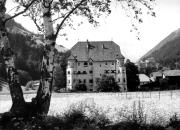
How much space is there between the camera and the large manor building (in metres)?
103

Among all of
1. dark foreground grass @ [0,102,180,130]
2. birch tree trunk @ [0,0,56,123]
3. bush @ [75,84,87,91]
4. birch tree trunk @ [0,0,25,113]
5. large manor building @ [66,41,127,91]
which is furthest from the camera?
large manor building @ [66,41,127,91]

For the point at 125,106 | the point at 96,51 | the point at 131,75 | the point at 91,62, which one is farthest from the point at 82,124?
the point at 96,51

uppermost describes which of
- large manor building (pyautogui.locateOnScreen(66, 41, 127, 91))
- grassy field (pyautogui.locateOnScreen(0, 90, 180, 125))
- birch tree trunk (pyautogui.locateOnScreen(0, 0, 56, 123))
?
large manor building (pyautogui.locateOnScreen(66, 41, 127, 91))

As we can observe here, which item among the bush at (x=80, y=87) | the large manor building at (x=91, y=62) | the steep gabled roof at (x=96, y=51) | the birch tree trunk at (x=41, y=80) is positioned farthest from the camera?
the steep gabled roof at (x=96, y=51)

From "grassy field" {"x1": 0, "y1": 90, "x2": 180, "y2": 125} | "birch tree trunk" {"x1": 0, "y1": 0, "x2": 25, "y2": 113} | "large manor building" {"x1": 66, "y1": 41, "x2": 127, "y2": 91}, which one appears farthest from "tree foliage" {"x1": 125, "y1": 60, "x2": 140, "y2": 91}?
"birch tree trunk" {"x1": 0, "y1": 0, "x2": 25, "y2": 113}

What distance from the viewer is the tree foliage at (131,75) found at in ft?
327

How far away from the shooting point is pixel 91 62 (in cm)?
10494

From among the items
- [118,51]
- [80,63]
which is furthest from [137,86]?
[80,63]

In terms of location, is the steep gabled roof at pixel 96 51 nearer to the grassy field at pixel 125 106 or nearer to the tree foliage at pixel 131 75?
the tree foliage at pixel 131 75

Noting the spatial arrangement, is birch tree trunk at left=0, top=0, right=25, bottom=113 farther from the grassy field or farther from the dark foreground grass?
the grassy field

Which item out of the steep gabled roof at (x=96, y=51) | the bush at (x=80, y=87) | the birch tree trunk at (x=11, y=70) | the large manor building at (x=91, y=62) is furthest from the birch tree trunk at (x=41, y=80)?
the steep gabled roof at (x=96, y=51)

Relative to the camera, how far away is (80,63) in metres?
105

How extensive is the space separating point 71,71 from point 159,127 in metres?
92.6

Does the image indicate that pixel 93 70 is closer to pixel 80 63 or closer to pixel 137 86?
pixel 80 63
